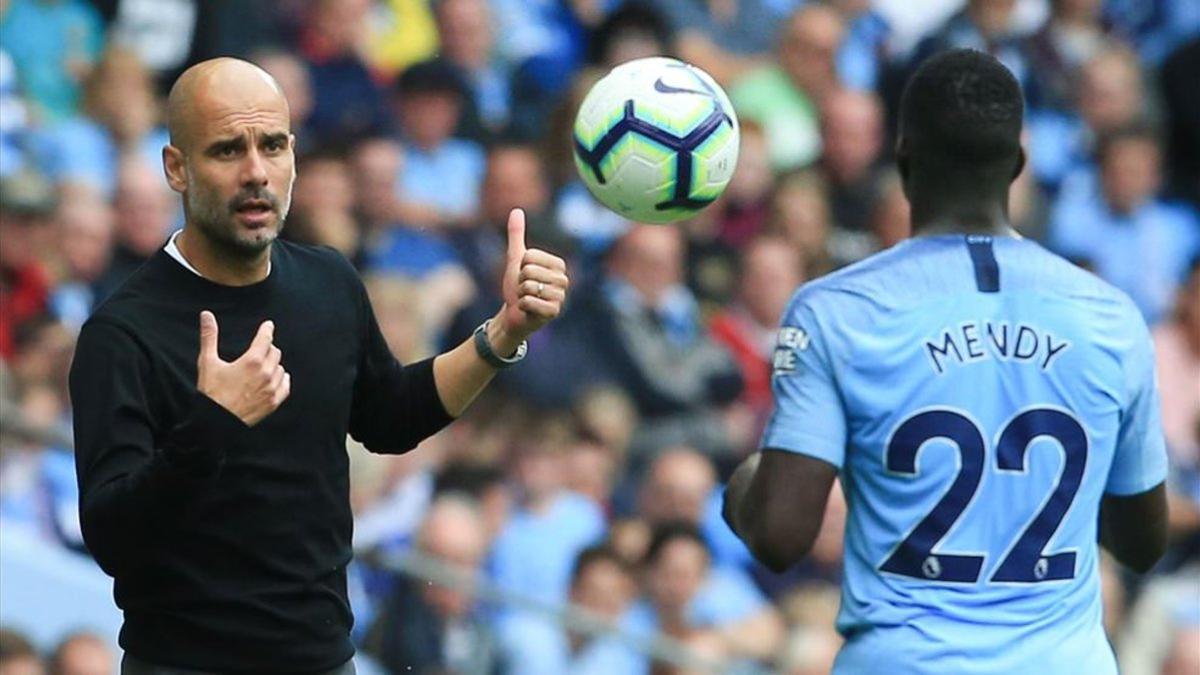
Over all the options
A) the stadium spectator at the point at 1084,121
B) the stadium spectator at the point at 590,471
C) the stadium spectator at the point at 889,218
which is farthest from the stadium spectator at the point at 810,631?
the stadium spectator at the point at 1084,121

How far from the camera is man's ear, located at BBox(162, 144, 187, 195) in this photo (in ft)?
16.1

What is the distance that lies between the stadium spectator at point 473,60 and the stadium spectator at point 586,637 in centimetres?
222

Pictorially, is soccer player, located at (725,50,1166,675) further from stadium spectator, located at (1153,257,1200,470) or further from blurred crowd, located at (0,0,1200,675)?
stadium spectator, located at (1153,257,1200,470)

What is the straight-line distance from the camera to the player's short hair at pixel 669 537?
9.62m

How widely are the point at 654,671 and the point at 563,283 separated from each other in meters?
4.32

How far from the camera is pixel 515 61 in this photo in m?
11.1

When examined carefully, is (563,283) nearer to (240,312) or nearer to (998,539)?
(240,312)

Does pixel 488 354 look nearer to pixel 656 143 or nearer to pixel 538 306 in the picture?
pixel 538 306

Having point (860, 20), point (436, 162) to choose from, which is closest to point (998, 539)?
point (436, 162)

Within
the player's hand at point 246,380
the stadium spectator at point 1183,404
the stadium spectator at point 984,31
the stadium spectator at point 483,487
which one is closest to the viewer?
the player's hand at point 246,380

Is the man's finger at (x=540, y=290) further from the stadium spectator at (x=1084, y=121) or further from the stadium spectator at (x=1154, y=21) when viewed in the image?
the stadium spectator at (x=1154, y=21)

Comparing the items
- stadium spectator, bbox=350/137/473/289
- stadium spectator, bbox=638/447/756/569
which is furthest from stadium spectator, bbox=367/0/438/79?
stadium spectator, bbox=638/447/756/569

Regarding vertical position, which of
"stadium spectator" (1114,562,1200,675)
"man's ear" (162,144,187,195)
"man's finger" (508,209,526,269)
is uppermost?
"man's ear" (162,144,187,195)

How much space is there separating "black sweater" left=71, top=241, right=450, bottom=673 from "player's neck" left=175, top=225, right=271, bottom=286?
0.03 m
